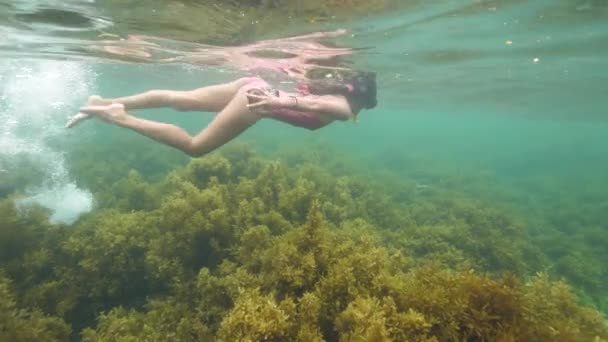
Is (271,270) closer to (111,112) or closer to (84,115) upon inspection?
(111,112)

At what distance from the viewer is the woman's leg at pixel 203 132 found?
6.53 metres

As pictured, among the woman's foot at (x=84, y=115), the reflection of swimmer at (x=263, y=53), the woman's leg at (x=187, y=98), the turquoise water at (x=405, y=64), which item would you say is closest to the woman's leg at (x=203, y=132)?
the woman's foot at (x=84, y=115)

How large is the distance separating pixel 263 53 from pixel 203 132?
9.69m

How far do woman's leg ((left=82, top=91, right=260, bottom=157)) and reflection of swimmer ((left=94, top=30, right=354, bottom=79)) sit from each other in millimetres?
7161

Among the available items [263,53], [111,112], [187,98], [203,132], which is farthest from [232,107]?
[263,53]

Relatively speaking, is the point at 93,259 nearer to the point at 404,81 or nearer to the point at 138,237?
the point at 138,237

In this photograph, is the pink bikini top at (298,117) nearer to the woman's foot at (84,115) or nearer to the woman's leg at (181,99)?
the woman's leg at (181,99)

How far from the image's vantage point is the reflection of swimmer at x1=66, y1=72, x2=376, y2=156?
19.9ft

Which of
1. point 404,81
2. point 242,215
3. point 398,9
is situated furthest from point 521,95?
point 242,215

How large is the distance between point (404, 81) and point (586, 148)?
456 ft

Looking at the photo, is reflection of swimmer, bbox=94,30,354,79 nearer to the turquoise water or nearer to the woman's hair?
the turquoise water

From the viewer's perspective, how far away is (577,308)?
4.69m

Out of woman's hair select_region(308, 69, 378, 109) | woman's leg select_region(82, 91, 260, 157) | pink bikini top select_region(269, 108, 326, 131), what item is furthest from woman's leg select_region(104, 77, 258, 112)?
woman's hair select_region(308, 69, 378, 109)

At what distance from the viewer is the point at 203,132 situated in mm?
6734
